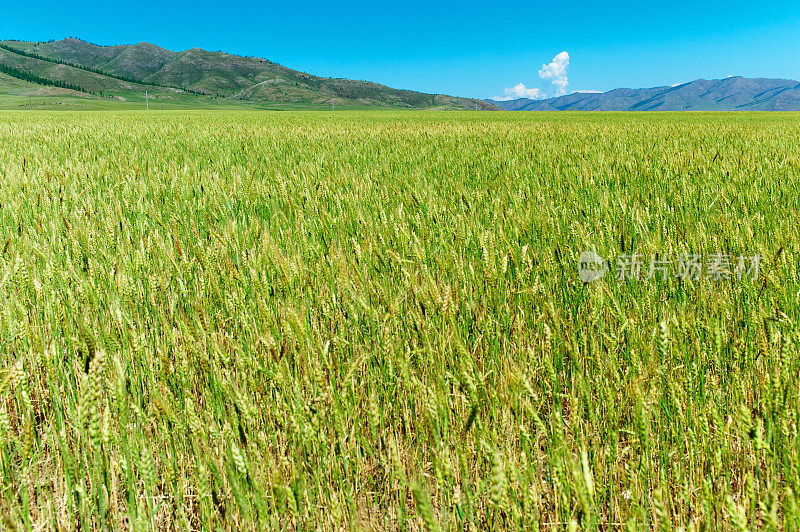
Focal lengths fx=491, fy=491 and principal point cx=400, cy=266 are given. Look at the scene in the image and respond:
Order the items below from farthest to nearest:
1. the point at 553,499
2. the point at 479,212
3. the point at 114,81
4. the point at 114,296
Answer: the point at 114,81 → the point at 479,212 → the point at 114,296 → the point at 553,499

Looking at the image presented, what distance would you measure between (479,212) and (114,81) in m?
175

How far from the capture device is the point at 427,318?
1.57 m

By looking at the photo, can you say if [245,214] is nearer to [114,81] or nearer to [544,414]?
[544,414]

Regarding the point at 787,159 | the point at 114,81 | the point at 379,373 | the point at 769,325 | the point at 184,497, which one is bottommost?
the point at 184,497

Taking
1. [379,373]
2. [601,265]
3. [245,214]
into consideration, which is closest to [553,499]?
[379,373]

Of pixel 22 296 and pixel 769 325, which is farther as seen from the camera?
pixel 22 296

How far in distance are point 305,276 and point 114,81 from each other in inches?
6918

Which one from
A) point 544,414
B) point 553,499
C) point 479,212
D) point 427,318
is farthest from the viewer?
point 479,212

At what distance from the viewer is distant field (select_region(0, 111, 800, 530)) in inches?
35.8

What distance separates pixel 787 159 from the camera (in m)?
4.51

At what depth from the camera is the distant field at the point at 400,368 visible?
908mm

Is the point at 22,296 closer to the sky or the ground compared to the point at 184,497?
closer to the sky

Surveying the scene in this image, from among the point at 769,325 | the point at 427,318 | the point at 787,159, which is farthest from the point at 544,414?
the point at 787,159

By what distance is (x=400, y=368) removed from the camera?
124 cm
